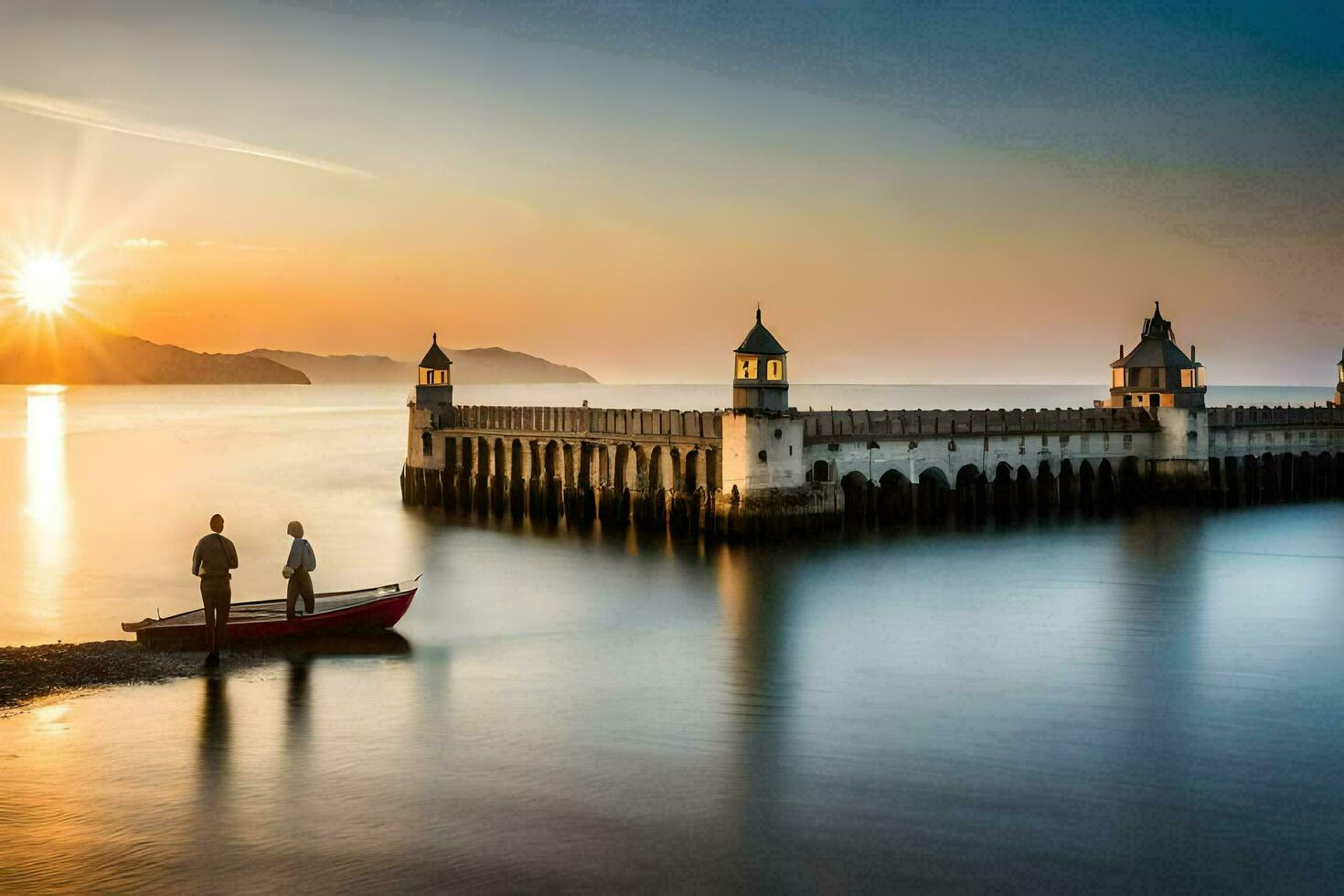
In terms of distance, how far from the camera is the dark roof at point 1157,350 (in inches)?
2157

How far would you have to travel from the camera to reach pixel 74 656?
22.4m

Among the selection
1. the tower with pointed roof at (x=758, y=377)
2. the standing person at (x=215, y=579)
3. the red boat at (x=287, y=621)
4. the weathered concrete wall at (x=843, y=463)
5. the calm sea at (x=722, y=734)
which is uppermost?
the tower with pointed roof at (x=758, y=377)

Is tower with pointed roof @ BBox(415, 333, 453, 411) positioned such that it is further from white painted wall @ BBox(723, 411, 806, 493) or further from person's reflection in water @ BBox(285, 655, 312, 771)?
person's reflection in water @ BBox(285, 655, 312, 771)

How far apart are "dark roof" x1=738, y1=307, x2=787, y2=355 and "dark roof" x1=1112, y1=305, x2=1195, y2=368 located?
21.8 meters

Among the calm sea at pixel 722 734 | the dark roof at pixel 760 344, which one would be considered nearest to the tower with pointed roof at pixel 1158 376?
the calm sea at pixel 722 734

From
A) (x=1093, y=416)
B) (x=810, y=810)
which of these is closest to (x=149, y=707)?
(x=810, y=810)

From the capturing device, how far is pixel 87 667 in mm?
21766

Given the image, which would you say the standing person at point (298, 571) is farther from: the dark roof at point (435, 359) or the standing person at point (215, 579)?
the dark roof at point (435, 359)

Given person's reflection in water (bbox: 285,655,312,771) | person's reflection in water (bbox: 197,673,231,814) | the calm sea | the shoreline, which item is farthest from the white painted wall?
person's reflection in water (bbox: 197,673,231,814)

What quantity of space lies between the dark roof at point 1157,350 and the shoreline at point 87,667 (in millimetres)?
43430

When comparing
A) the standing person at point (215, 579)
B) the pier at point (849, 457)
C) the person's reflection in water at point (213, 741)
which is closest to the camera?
the person's reflection in water at point (213, 741)

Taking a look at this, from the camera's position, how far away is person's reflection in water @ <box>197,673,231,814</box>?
1638 centimetres

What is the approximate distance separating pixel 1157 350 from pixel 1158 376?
1.54 metres

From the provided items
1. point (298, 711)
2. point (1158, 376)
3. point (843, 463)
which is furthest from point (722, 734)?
point (1158, 376)
